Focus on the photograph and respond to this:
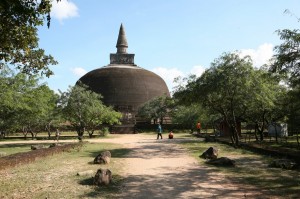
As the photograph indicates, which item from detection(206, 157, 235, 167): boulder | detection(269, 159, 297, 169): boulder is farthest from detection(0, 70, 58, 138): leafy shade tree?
detection(269, 159, 297, 169): boulder

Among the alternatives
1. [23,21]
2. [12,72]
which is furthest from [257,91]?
[12,72]

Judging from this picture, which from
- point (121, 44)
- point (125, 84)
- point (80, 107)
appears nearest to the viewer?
point (80, 107)

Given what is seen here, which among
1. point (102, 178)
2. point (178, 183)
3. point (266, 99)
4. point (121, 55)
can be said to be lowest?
point (178, 183)

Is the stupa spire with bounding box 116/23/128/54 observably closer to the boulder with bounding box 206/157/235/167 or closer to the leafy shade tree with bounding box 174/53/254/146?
the leafy shade tree with bounding box 174/53/254/146

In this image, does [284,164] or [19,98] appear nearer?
[284,164]

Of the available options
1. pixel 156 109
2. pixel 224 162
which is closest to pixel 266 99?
pixel 224 162

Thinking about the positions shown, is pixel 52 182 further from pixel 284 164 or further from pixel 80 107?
pixel 80 107

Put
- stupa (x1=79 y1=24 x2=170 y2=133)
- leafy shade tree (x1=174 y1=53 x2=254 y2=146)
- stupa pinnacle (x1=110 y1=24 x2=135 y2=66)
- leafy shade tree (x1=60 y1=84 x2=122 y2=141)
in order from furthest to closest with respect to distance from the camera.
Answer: stupa pinnacle (x1=110 y1=24 x2=135 y2=66) < stupa (x1=79 y1=24 x2=170 y2=133) < leafy shade tree (x1=60 y1=84 x2=122 y2=141) < leafy shade tree (x1=174 y1=53 x2=254 y2=146)

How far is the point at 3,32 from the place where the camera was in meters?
8.80

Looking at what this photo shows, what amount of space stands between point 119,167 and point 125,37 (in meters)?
67.8

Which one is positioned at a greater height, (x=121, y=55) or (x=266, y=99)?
(x=121, y=55)

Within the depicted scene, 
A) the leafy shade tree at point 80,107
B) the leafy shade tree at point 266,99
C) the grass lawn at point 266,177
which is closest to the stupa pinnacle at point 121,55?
the leafy shade tree at point 80,107

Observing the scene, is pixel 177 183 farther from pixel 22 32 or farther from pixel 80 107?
pixel 80 107

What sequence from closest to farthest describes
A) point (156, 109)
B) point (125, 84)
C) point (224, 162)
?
point (224, 162)
point (156, 109)
point (125, 84)
